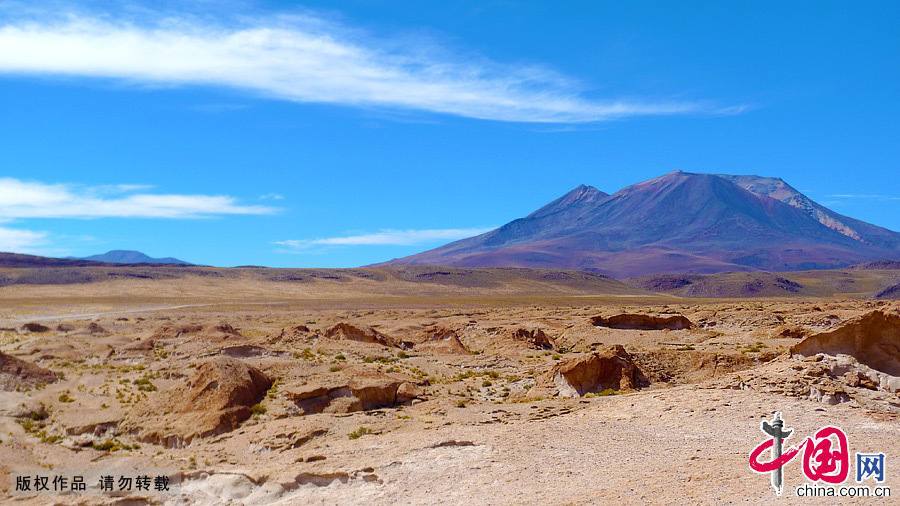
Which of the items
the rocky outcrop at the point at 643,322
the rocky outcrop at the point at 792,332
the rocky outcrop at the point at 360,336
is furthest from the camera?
the rocky outcrop at the point at 643,322

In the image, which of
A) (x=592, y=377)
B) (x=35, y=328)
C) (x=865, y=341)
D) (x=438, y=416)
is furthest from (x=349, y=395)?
(x=35, y=328)

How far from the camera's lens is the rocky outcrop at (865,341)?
16.5 m

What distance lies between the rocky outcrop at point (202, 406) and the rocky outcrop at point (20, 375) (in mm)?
4807

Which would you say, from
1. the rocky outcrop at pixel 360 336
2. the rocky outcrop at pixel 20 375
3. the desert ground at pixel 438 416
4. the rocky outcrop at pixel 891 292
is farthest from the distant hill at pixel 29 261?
the rocky outcrop at pixel 20 375

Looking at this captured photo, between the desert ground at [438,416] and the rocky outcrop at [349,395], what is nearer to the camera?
the desert ground at [438,416]

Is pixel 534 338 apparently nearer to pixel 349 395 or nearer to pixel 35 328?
pixel 349 395

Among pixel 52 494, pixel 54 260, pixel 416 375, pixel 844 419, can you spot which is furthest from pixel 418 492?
pixel 54 260

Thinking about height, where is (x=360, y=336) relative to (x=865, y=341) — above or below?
below

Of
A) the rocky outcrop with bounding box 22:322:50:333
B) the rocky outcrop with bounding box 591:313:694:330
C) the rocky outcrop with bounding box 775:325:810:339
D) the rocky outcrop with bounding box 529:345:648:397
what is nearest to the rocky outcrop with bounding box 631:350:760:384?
the rocky outcrop with bounding box 529:345:648:397

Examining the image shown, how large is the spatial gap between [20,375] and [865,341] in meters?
20.2

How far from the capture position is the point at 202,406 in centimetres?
1767

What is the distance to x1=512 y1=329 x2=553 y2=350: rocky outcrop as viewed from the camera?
1235 inches

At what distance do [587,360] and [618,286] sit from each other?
147023mm

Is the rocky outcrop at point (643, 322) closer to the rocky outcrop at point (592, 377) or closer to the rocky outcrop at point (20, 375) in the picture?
the rocky outcrop at point (592, 377)
